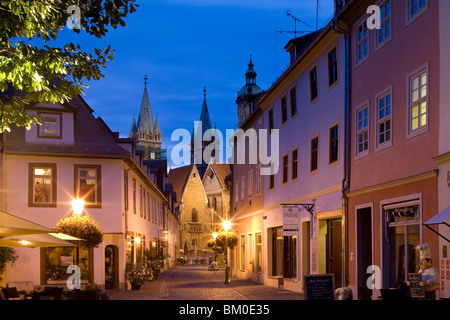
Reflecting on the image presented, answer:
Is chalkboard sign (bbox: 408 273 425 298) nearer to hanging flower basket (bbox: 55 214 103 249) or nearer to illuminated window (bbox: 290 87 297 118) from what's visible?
hanging flower basket (bbox: 55 214 103 249)

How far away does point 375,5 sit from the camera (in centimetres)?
1730

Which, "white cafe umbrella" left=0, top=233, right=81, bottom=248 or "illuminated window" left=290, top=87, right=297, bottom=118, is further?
"illuminated window" left=290, top=87, right=297, bottom=118

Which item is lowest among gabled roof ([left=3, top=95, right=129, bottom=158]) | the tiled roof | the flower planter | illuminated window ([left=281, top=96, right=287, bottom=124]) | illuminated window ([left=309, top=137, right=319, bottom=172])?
the flower planter

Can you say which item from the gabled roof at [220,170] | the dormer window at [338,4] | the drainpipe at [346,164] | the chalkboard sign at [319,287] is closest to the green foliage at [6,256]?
the drainpipe at [346,164]

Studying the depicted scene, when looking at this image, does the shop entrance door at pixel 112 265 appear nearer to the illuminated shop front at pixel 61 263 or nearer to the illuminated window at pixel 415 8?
the illuminated shop front at pixel 61 263

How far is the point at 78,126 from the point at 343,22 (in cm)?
1469

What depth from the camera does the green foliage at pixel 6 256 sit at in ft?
80.3

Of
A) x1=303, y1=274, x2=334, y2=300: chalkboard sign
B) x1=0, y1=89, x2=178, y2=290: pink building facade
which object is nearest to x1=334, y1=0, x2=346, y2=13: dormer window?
x1=0, y1=89, x2=178, y2=290: pink building facade

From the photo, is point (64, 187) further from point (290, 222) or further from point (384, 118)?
point (384, 118)

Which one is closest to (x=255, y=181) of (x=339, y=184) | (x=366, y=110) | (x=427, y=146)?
(x=339, y=184)

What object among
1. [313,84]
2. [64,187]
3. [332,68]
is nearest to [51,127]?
[64,187]

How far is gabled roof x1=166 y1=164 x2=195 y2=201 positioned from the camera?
→ 101 meters

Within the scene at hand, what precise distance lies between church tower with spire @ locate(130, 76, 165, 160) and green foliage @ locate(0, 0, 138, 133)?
151936 millimetres
